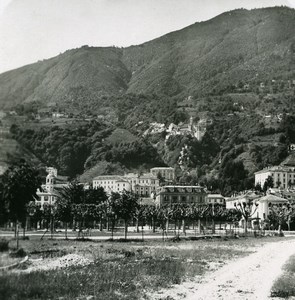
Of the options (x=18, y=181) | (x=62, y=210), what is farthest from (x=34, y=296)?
(x=62, y=210)

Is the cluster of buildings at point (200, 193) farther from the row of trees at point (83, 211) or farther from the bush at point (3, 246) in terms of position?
the bush at point (3, 246)

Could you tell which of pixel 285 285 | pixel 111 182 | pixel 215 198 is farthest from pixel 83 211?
pixel 111 182

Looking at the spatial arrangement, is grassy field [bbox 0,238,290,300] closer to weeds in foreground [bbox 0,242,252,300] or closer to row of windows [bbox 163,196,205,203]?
weeds in foreground [bbox 0,242,252,300]

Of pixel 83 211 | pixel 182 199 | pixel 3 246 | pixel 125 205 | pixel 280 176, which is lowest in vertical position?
pixel 3 246

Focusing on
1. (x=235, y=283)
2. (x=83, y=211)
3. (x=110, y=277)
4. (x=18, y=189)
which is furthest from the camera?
(x=83, y=211)

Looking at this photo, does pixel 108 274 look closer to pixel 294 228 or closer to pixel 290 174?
pixel 294 228

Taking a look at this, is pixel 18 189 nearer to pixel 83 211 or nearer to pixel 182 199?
pixel 83 211

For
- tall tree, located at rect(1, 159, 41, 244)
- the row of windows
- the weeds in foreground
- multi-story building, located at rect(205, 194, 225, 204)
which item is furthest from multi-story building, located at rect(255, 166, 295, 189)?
tall tree, located at rect(1, 159, 41, 244)

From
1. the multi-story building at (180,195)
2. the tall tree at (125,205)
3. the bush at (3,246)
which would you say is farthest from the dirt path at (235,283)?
the multi-story building at (180,195)
